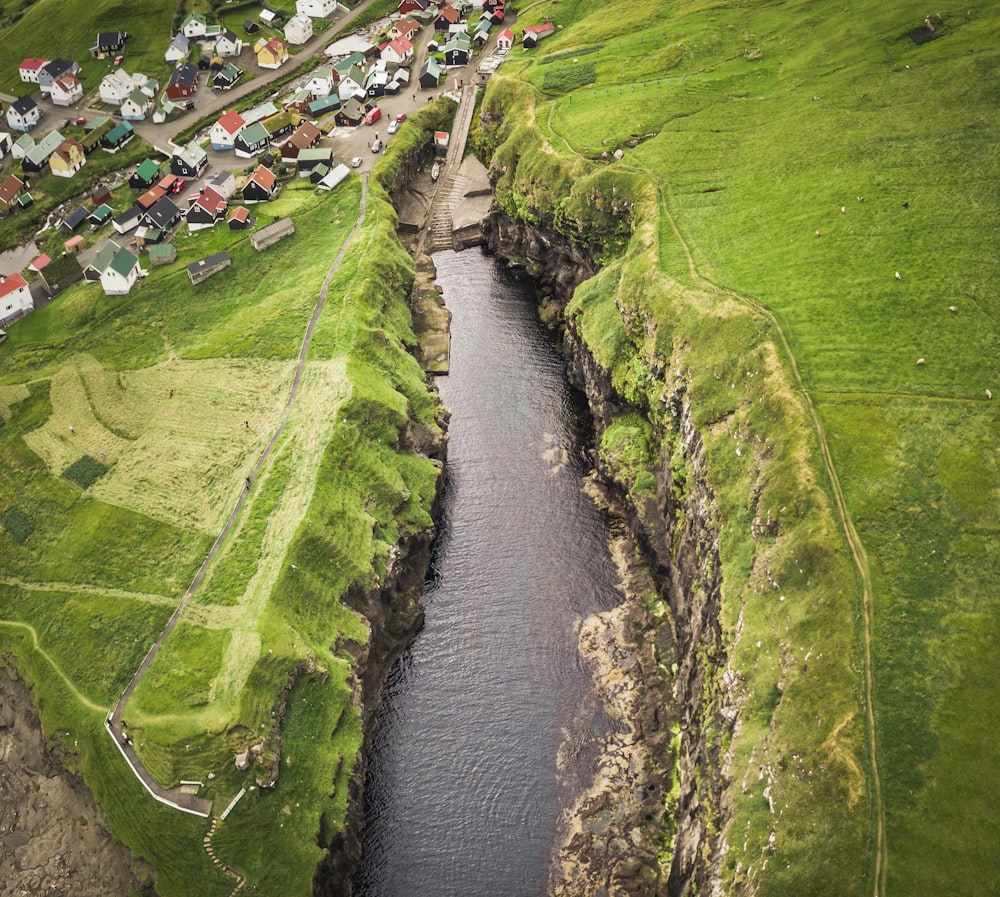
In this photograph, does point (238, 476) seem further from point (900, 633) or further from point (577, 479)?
point (900, 633)

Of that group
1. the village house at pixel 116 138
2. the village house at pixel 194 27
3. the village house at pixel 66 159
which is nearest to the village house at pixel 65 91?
the village house at pixel 116 138

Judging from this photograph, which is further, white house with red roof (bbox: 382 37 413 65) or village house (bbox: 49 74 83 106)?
village house (bbox: 49 74 83 106)

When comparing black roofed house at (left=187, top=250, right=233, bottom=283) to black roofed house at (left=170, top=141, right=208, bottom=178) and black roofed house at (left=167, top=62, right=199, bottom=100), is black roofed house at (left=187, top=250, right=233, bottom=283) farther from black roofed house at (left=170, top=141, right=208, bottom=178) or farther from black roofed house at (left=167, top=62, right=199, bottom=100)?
black roofed house at (left=167, top=62, right=199, bottom=100)

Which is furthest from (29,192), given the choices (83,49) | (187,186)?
(83,49)

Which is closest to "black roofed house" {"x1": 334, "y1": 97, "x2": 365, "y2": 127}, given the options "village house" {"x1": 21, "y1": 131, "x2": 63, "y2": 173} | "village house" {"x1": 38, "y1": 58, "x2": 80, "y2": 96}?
"village house" {"x1": 21, "y1": 131, "x2": 63, "y2": 173}

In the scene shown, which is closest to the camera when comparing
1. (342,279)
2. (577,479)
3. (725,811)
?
(725,811)

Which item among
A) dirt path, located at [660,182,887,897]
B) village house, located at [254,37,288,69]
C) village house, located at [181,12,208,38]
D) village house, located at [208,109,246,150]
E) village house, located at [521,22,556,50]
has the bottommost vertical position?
dirt path, located at [660,182,887,897]
